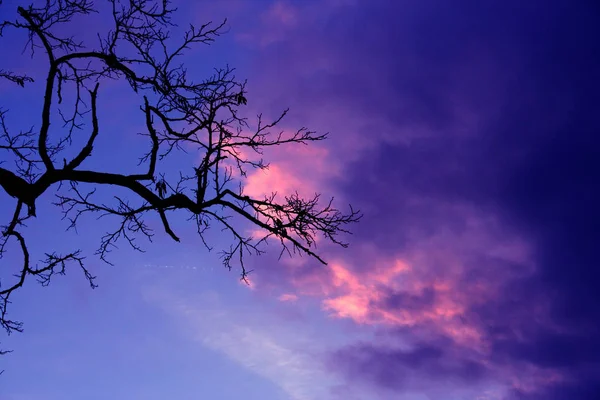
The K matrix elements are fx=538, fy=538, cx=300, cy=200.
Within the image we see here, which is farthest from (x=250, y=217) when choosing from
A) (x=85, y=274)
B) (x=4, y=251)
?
(x=4, y=251)

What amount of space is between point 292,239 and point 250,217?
736 mm

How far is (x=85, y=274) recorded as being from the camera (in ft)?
30.0

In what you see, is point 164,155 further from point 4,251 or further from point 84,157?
point 4,251

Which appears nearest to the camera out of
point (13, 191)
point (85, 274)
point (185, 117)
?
point (13, 191)

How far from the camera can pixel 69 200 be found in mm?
8445

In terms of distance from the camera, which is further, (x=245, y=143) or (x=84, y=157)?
(x=245, y=143)

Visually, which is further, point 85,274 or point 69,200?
point 85,274

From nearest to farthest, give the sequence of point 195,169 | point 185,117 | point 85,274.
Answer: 1. point 195,169
2. point 185,117
3. point 85,274

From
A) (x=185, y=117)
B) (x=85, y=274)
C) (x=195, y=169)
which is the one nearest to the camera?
(x=195, y=169)

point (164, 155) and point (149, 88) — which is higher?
point (149, 88)

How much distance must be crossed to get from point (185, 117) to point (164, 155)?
707 mm

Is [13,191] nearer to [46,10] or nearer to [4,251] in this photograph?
[4,251]

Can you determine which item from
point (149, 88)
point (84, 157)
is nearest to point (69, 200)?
point (84, 157)

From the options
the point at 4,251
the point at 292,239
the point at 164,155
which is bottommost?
the point at 4,251
